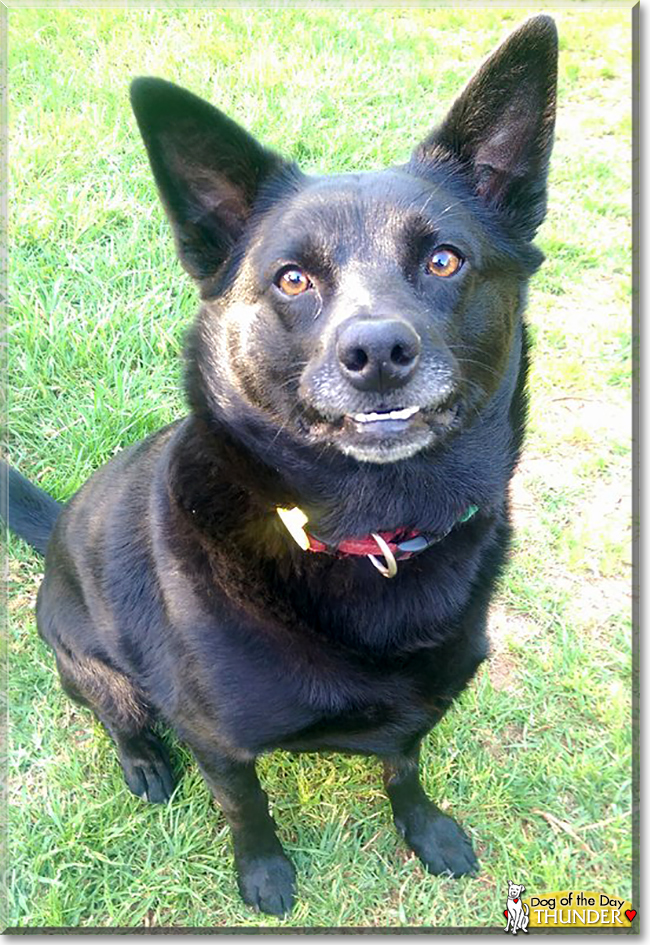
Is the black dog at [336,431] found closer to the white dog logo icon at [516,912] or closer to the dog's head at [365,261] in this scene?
the dog's head at [365,261]

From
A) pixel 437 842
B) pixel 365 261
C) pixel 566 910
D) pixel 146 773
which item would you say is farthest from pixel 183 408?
pixel 566 910

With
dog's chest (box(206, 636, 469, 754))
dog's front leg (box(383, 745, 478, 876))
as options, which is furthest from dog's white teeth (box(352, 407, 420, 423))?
dog's front leg (box(383, 745, 478, 876))

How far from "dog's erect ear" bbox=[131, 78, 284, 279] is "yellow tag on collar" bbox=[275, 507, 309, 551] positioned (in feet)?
1.89

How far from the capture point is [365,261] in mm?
1565

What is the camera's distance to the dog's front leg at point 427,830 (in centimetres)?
218

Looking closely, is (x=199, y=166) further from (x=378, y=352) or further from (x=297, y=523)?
(x=297, y=523)

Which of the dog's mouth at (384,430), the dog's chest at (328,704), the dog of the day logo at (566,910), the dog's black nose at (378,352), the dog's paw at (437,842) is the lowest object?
the dog of the day logo at (566,910)

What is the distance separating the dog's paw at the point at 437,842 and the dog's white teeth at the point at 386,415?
1243mm

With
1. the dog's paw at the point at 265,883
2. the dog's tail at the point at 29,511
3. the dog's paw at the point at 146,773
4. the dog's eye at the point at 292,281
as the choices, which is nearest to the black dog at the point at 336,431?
the dog's eye at the point at 292,281

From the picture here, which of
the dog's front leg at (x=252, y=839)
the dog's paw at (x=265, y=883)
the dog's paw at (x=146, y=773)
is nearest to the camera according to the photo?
the dog's front leg at (x=252, y=839)

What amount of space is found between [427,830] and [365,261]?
1.55 metres

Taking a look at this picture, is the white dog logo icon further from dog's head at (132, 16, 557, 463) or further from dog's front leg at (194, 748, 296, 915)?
dog's head at (132, 16, 557, 463)

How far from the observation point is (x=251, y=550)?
173 centimetres

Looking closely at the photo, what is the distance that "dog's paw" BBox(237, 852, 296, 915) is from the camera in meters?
2.12
